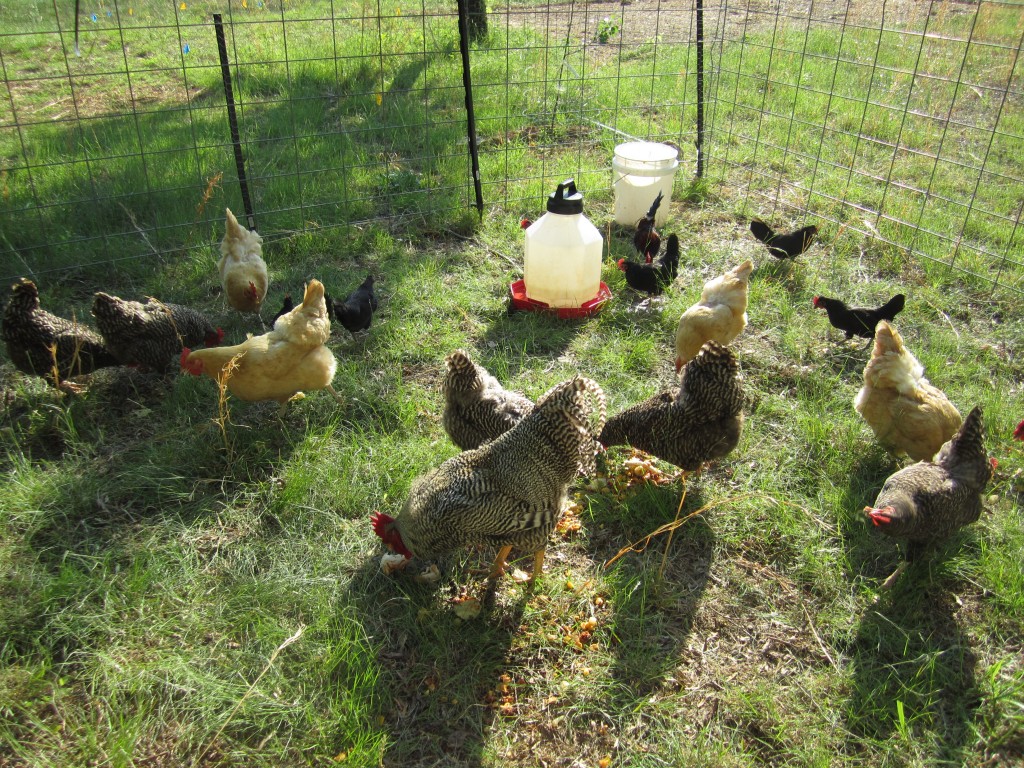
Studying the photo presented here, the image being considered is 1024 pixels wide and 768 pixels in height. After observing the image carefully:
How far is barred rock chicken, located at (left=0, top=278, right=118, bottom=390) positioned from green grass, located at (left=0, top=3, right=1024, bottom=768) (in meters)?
0.21

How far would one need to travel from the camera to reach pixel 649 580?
3383mm

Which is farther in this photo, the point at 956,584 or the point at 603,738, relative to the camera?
the point at 956,584

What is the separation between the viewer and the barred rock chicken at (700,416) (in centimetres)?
367

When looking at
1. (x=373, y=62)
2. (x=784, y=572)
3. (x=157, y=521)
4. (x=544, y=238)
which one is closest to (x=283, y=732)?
(x=157, y=521)

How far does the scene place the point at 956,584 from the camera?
335 cm

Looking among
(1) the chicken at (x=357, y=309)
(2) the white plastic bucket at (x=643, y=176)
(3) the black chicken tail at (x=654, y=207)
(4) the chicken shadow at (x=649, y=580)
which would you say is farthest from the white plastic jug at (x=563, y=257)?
(4) the chicken shadow at (x=649, y=580)

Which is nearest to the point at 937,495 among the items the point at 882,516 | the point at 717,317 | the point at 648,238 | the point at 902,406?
the point at 882,516

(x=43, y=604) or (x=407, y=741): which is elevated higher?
(x=43, y=604)

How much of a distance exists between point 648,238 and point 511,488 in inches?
144

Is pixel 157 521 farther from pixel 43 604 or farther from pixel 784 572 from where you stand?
pixel 784 572

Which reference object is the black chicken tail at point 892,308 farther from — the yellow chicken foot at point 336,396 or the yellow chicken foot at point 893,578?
the yellow chicken foot at point 336,396

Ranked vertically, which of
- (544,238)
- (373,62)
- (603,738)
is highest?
(373,62)

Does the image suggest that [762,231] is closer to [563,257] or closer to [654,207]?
[654,207]

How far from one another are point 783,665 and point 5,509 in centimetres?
397
